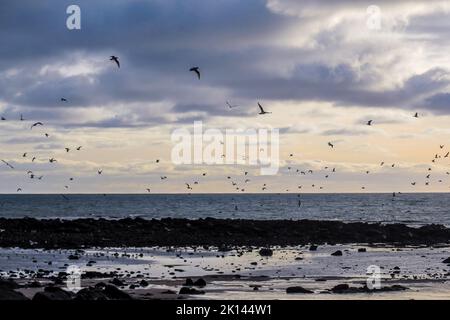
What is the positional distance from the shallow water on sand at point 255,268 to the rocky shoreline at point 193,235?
5125mm

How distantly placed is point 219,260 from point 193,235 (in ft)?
63.6

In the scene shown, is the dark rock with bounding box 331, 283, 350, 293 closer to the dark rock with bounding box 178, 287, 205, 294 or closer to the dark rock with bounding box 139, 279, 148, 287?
the dark rock with bounding box 178, 287, 205, 294

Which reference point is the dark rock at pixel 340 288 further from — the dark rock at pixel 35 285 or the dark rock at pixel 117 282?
the dark rock at pixel 35 285

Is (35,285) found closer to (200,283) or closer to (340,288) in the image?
(200,283)

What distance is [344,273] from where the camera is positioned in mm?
39312

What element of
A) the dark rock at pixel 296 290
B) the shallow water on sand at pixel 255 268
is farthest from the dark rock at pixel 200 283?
the dark rock at pixel 296 290

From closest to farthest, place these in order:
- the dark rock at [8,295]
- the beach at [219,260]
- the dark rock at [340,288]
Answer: the dark rock at [8,295], the beach at [219,260], the dark rock at [340,288]

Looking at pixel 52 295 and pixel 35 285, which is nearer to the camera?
pixel 52 295

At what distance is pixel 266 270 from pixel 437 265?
10195 millimetres

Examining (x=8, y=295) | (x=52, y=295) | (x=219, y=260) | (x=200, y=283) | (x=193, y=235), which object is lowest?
(x=200, y=283)

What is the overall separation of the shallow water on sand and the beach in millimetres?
49

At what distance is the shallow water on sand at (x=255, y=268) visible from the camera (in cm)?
3195

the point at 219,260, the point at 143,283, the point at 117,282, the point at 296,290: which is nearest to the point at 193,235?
the point at 219,260

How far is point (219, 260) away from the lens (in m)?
45.8
